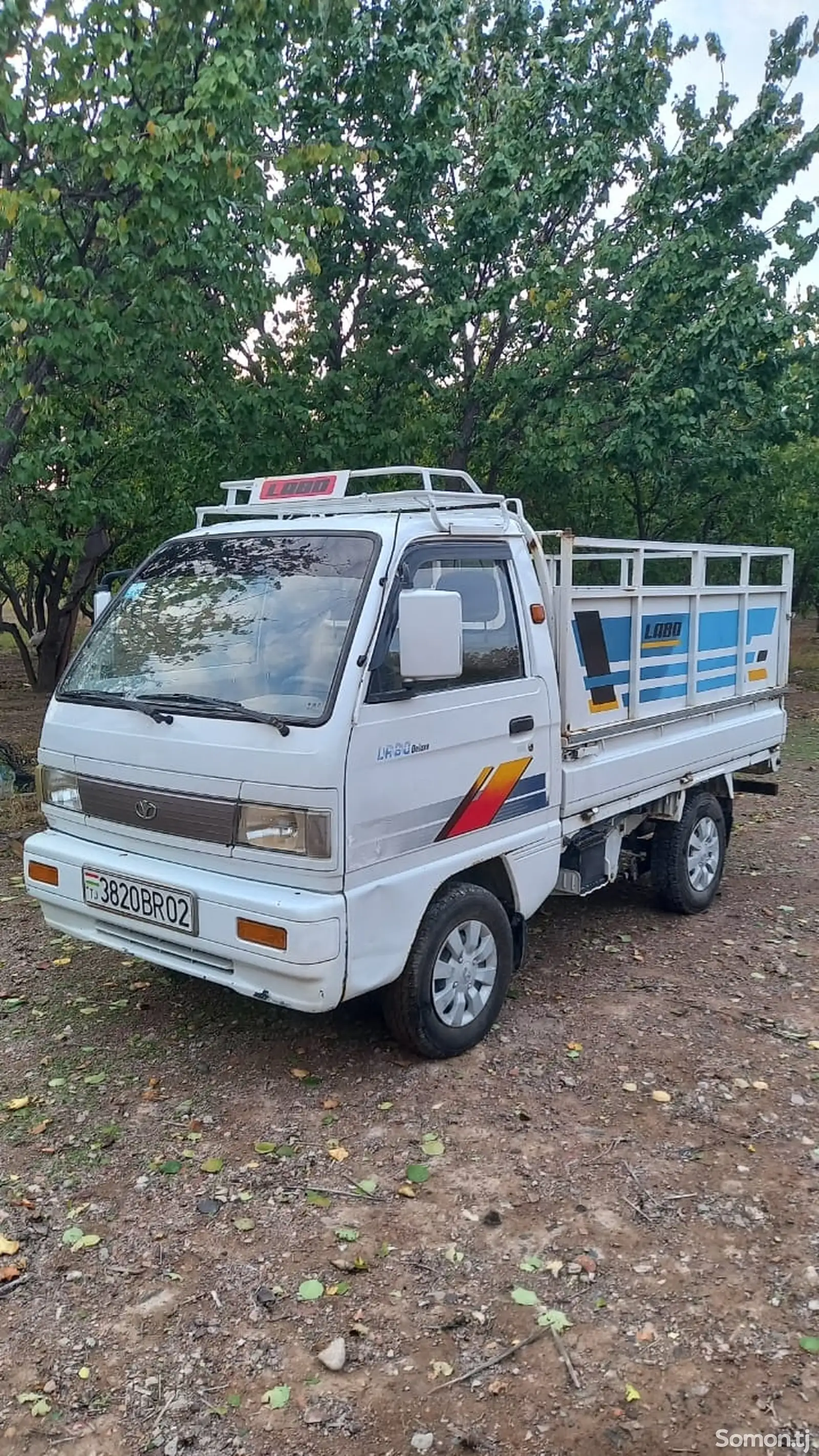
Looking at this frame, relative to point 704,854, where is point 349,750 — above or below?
above

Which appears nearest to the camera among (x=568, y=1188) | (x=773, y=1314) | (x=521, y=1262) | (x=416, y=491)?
(x=773, y=1314)

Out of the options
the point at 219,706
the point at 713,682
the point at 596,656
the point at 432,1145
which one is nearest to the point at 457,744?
the point at 219,706

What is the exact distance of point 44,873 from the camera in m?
4.30

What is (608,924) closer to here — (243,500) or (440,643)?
(440,643)

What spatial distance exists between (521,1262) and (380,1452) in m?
0.78

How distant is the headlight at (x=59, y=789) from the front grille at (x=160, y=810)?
58mm

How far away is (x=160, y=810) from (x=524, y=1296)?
6.97 feet

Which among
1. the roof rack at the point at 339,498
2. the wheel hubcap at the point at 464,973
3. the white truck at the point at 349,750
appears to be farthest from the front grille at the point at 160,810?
the roof rack at the point at 339,498

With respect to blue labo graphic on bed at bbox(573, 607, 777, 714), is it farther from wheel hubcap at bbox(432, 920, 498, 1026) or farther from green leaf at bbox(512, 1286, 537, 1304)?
green leaf at bbox(512, 1286, 537, 1304)

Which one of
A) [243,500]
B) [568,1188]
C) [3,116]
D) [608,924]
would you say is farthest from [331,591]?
[243,500]

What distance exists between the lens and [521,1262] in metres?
3.02

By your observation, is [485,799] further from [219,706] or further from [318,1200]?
[318,1200]

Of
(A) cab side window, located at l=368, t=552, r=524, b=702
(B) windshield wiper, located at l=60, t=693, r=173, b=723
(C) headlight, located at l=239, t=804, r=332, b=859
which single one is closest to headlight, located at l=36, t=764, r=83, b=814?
(B) windshield wiper, located at l=60, t=693, r=173, b=723

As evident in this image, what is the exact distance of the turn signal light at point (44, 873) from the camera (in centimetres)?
425
